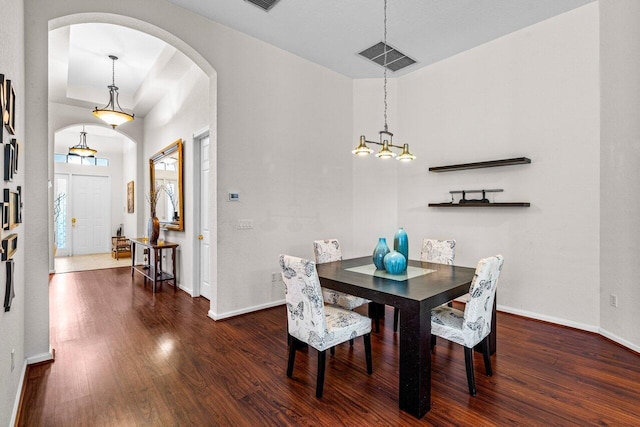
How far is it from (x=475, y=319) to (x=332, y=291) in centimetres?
137

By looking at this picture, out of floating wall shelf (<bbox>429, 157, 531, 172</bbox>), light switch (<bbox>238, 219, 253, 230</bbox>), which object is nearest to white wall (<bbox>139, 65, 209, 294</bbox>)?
light switch (<bbox>238, 219, 253, 230</bbox>)

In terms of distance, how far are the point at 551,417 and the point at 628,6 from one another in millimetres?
3613

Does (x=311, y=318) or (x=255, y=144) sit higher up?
(x=255, y=144)

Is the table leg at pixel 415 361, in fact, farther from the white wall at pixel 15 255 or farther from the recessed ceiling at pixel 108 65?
the recessed ceiling at pixel 108 65

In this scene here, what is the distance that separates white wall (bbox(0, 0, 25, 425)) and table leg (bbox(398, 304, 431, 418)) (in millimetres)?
2107

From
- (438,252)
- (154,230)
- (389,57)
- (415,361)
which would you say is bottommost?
(415,361)

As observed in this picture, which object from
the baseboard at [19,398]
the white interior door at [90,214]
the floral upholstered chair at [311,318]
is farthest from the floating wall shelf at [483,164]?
the white interior door at [90,214]

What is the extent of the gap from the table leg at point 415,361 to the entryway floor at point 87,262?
715 centimetres

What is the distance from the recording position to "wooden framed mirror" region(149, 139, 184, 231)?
5066 mm

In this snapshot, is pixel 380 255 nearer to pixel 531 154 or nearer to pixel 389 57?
pixel 531 154

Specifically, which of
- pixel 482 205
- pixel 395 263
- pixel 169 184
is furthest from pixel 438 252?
pixel 169 184

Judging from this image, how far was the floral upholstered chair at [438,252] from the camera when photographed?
3393mm

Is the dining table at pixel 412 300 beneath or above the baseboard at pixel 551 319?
above

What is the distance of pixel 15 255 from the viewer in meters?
2.00
